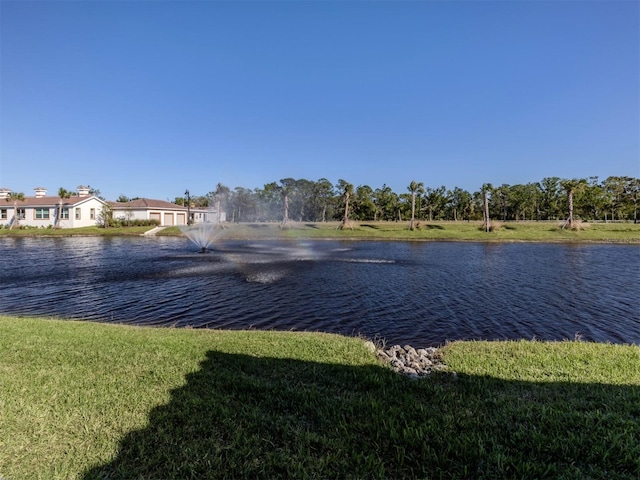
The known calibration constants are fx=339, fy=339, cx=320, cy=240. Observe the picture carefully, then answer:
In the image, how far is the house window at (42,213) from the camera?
67.1 metres

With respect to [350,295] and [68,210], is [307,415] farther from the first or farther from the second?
[68,210]

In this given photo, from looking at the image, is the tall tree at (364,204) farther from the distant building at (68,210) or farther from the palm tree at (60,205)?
the palm tree at (60,205)

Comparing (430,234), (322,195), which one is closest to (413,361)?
(430,234)

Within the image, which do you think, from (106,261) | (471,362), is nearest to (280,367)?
(471,362)

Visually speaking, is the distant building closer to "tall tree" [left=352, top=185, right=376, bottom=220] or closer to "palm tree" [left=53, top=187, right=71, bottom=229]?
"palm tree" [left=53, top=187, right=71, bottom=229]

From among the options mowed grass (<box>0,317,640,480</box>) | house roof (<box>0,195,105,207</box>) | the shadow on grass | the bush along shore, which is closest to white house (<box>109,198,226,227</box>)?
house roof (<box>0,195,105,207</box>)

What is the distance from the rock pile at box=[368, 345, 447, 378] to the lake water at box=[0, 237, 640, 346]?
8.47 feet

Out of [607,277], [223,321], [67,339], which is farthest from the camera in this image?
[607,277]

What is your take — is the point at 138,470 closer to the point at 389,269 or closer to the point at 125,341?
the point at 125,341

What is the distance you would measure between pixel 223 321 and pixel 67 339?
5.47 metres

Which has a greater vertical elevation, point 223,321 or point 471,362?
point 471,362

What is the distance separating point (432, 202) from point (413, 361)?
332 ft

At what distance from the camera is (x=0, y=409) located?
4891 mm

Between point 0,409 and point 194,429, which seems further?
point 0,409
